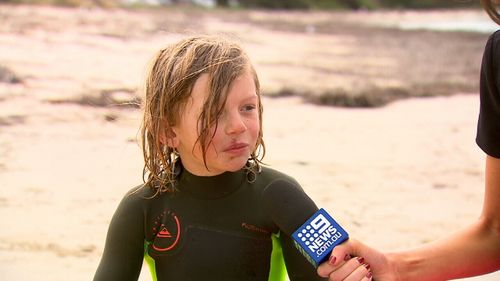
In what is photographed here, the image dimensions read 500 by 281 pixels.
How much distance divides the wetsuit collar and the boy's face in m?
0.05

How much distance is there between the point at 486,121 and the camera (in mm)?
2137

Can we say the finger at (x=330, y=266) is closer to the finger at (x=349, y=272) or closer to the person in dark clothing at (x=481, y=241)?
the finger at (x=349, y=272)

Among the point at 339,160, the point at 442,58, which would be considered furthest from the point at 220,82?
the point at 442,58

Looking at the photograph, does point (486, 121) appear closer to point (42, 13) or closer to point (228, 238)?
point (228, 238)

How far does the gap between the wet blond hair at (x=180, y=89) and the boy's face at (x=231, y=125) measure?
14mm

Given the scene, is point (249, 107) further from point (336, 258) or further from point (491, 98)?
point (491, 98)

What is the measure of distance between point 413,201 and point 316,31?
10646mm

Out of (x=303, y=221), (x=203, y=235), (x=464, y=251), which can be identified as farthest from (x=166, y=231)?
(x=464, y=251)

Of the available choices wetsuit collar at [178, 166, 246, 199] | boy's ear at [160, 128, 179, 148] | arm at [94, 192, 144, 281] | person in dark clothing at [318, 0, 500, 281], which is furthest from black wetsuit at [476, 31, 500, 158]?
arm at [94, 192, 144, 281]

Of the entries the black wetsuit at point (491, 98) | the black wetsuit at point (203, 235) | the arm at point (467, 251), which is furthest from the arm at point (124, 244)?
the black wetsuit at point (491, 98)

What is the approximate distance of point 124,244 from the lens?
1984 mm

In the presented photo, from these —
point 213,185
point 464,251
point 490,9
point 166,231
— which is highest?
point 490,9

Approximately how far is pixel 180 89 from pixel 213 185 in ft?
0.80

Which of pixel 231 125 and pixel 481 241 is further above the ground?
pixel 231 125
